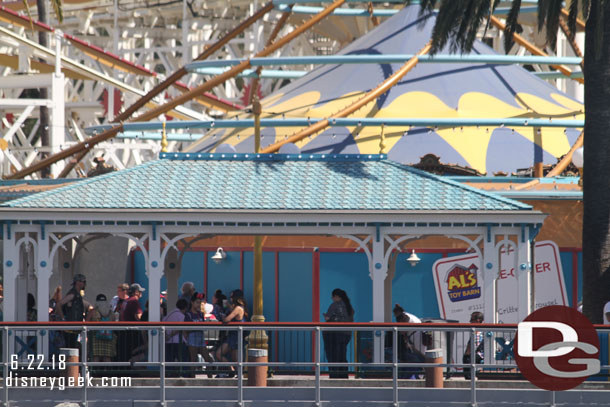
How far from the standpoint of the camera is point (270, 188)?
2583 centimetres

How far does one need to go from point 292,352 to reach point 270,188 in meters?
3.65

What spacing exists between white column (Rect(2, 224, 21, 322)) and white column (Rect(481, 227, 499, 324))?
8.92 metres

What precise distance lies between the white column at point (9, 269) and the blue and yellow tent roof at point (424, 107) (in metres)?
14.1

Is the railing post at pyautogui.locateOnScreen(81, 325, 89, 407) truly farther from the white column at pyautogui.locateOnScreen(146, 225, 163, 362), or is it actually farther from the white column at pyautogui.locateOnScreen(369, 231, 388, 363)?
the white column at pyautogui.locateOnScreen(369, 231, 388, 363)

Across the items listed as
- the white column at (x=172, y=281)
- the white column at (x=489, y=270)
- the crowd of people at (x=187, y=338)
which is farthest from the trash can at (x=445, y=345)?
the white column at (x=172, y=281)

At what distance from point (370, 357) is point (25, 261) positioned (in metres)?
8.10

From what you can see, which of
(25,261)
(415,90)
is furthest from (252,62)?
(25,261)

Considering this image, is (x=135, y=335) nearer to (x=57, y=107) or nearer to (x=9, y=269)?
(x=9, y=269)

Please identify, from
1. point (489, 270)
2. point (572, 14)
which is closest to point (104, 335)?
point (489, 270)

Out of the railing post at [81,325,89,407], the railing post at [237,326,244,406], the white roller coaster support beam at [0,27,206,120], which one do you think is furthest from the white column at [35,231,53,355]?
the white roller coaster support beam at [0,27,206,120]

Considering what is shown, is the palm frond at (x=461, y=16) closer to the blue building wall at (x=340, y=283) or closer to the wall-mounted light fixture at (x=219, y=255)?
the blue building wall at (x=340, y=283)

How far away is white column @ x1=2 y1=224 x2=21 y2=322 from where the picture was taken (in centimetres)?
2475

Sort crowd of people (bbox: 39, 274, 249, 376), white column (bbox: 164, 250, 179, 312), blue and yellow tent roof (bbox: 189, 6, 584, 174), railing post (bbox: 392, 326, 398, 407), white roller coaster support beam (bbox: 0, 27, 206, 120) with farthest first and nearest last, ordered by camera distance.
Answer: white roller coaster support beam (bbox: 0, 27, 206, 120)
blue and yellow tent roof (bbox: 189, 6, 584, 174)
white column (bbox: 164, 250, 179, 312)
crowd of people (bbox: 39, 274, 249, 376)
railing post (bbox: 392, 326, 398, 407)

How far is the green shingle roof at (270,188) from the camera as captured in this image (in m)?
24.9
